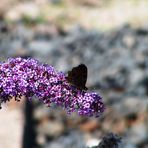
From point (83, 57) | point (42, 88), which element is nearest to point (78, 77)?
point (42, 88)

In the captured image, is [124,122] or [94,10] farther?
[94,10]

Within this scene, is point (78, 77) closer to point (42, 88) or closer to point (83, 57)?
point (42, 88)

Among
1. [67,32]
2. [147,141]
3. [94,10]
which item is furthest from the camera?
[94,10]

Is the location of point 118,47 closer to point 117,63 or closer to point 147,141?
point 117,63

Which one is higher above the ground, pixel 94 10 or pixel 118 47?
pixel 94 10

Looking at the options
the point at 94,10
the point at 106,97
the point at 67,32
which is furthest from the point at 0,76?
the point at 94,10
